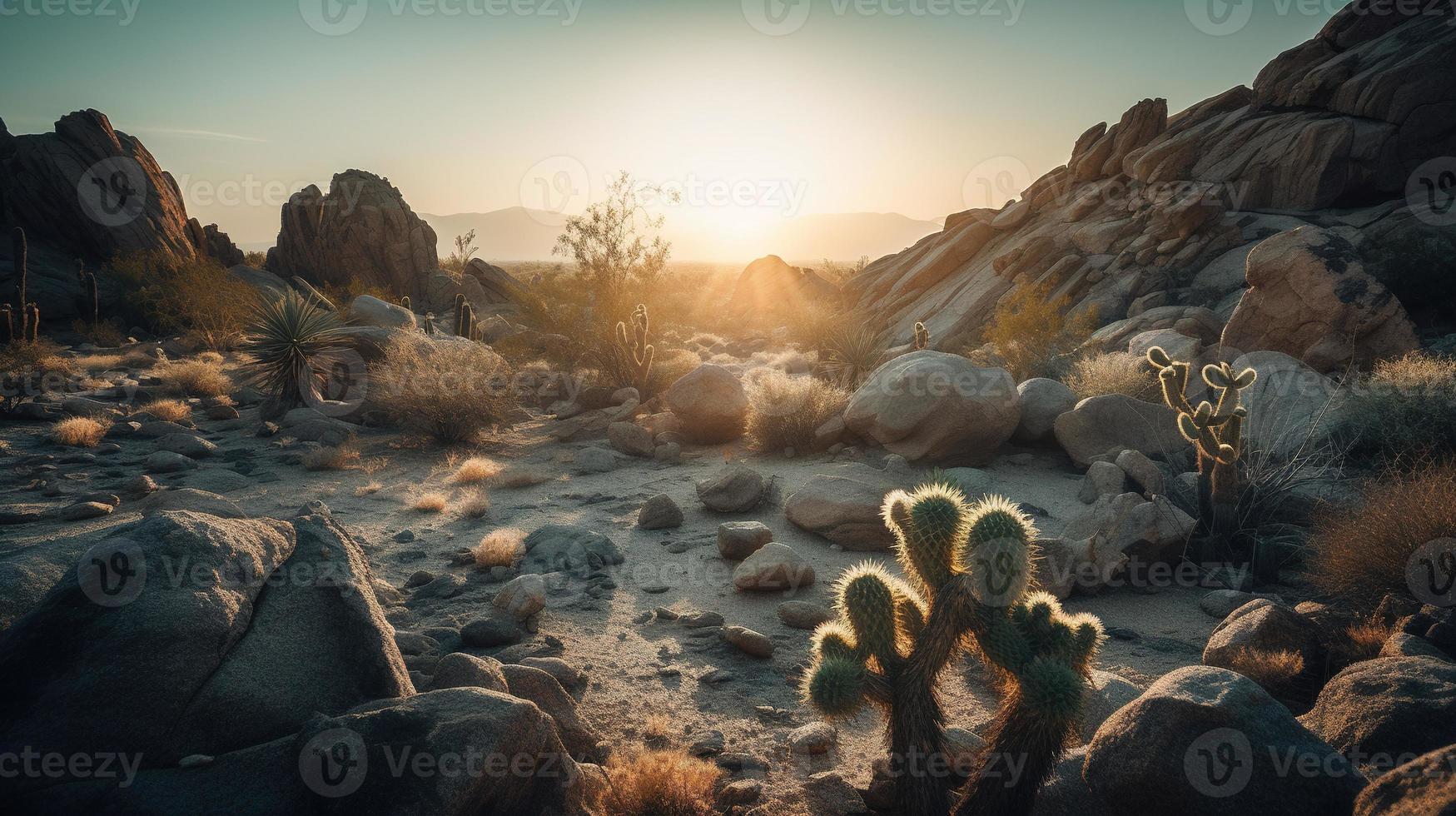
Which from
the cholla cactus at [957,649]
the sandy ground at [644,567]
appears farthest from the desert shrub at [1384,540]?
the cholla cactus at [957,649]

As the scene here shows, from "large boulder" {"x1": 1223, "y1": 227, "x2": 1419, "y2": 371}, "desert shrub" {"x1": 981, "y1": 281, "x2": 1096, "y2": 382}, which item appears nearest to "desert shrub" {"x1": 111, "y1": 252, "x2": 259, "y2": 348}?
"desert shrub" {"x1": 981, "y1": 281, "x2": 1096, "y2": 382}

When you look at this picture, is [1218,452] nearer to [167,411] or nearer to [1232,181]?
[167,411]

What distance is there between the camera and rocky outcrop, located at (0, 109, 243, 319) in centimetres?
2744

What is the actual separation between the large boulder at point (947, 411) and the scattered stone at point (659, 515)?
3.60 meters

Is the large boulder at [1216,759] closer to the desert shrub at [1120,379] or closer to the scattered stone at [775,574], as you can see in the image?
the scattered stone at [775,574]

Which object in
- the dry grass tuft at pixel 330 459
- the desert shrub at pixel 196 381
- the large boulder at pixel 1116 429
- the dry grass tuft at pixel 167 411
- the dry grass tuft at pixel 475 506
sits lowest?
the dry grass tuft at pixel 475 506

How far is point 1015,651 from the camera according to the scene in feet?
11.0

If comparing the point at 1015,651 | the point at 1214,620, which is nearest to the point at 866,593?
the point at 1015,651

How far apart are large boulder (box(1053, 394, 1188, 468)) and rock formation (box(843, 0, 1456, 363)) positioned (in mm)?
5144

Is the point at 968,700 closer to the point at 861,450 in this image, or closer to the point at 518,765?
the point at 518,765

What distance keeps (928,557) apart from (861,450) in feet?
25.8

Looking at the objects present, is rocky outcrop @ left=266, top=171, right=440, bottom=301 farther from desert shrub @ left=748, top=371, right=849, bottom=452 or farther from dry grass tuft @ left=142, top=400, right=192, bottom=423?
desert shrub @ left=748, top=371, right=849, bottom=452

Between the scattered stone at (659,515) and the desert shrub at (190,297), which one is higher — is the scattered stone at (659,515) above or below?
below

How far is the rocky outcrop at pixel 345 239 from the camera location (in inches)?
1341
